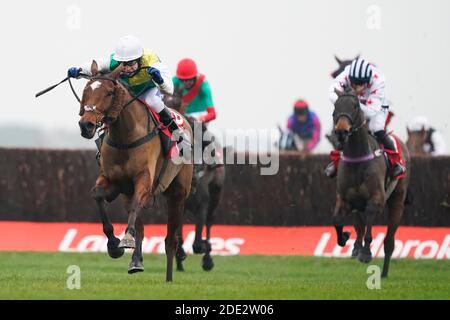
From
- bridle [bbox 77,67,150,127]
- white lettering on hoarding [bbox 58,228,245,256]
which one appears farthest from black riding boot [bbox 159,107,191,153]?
white lettering on hoarding [bbox 58,228,245,256]

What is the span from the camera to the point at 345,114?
508 inches

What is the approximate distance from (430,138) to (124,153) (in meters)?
10.5

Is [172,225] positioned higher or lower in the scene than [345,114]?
lower

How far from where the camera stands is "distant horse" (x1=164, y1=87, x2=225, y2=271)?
47.5 ft

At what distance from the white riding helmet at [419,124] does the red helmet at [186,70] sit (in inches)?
250

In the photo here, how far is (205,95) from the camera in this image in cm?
1567

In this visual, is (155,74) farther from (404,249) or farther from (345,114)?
(404,249)

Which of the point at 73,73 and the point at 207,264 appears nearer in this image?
the point at 73,73

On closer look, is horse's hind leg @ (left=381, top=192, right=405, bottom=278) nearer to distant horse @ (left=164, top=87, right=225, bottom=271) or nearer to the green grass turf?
the green grass turf

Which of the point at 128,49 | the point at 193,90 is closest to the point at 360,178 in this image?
the point at 193,90

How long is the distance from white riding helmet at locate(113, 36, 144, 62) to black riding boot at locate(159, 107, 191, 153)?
2.44ft
